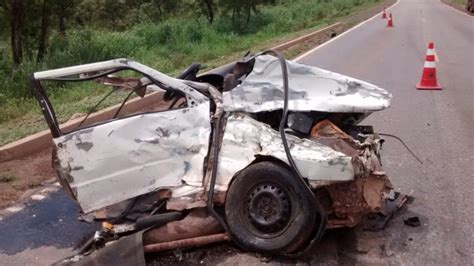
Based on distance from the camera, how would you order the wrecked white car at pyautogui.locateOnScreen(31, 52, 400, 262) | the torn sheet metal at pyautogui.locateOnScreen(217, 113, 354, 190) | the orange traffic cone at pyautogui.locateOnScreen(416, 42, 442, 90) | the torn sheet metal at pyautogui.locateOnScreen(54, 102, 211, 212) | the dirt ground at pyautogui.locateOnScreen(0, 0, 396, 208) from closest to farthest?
the torn sheet metal at pyautogui.locateOnScreen(217, 113, 354, 190)
the wrecked white car at pyautogui.locateOnScreen(31, 52, 400, 262)
the torn sheet metal at pyautogui.locateOnScreen(54, 102, 211, 212)
the dirt ground at pyautogui.locateOnScreen(0, 0, 396, 208)
the orange traffic cone at pyautogui.locateOnScreen(416, 42, 442, 90)

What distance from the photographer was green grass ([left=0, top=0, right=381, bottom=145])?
32.1ft

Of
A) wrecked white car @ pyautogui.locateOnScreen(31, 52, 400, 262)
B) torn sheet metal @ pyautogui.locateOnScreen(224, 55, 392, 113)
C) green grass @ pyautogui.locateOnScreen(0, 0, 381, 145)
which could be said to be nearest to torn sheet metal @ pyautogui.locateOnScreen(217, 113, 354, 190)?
wrecked white car @ pyautogui.locateOnScreen(31, 52, 400, 262)

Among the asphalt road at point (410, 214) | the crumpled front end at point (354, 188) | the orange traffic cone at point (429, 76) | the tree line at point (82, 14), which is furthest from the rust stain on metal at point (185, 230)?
the tree line at point (82, 14)

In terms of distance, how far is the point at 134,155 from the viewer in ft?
14.4

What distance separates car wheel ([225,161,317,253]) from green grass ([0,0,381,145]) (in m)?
4.26

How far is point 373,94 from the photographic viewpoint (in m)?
4.61

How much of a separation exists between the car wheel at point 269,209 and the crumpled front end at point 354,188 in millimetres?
184

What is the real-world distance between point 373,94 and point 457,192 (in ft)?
4.68

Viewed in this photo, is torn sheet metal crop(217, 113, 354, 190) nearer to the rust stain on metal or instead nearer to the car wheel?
the car wheel

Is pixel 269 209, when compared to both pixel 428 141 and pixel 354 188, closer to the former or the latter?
pixel 354 188

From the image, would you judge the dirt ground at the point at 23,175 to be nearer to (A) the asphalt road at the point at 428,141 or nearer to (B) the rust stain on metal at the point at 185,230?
(B) the rust stain on metal at the point at 185,230

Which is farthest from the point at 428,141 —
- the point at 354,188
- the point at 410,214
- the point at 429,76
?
the point at 429,76

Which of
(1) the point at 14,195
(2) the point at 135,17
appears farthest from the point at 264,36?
(1) the point at 14,195

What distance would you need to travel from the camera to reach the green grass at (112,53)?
9.78 meters
